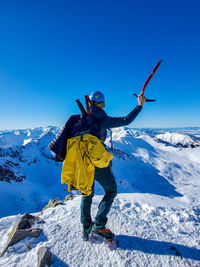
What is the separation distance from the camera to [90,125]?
3219 mm

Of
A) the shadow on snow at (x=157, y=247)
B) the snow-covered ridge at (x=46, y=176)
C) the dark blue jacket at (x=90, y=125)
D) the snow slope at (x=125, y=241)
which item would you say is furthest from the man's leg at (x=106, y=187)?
the snow-covered ridge at (x=46, y=176)

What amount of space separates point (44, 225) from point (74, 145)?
308cm

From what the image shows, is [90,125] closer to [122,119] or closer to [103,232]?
[122,119]

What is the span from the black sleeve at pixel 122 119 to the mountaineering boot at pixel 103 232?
100 inches

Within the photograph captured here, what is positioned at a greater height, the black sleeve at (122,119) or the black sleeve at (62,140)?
the black sleeve at (122,119)

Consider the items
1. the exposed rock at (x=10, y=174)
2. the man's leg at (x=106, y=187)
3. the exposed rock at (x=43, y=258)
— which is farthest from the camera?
the exposed rock at (x=10, y=174)

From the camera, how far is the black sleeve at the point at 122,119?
3135 mm

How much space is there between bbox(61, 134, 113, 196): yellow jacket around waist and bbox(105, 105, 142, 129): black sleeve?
1.58 feet

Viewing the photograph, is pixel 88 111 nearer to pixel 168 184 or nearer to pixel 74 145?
pixel 74 145

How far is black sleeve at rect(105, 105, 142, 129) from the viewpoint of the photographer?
3135mm

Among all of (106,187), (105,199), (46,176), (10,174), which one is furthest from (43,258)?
(46,176)

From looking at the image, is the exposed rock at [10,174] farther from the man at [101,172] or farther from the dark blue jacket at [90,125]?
the dark blue jacket at [90,125]

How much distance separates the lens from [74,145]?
9.93 feet

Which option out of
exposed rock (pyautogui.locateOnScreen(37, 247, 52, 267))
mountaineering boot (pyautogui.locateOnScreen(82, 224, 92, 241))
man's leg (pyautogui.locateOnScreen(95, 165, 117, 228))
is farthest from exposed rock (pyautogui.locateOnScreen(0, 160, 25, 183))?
man's leg (pyautogui.locateOnScreen(95, 165, 117, 228))
